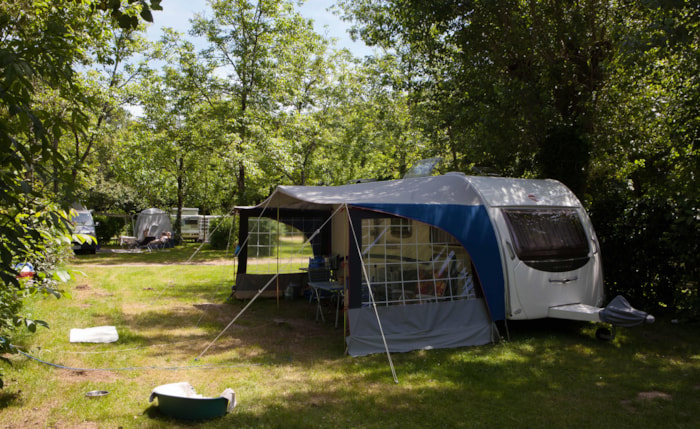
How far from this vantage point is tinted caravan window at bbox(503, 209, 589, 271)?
→ 701 centimetres

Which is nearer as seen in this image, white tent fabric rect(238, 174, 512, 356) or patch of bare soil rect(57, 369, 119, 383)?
patch of bare soil rect(57, 369, 119, 383)

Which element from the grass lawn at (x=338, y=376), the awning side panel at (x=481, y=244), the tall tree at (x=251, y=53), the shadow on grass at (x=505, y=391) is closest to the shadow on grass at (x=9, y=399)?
the grass lawn at (x=338, y=376)

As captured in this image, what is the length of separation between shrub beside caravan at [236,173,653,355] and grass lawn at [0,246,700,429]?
0.41 metres

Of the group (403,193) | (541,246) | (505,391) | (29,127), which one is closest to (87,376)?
(29,127)

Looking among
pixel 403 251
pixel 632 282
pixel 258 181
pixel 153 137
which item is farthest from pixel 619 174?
pixel 153 137

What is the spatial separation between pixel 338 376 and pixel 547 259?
3501mm

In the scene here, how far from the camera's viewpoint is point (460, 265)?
7.16 meters

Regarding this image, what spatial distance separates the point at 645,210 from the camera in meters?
8.28

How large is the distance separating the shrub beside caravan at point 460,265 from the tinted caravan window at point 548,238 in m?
0.02

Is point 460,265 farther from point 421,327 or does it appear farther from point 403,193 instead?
point 403,193

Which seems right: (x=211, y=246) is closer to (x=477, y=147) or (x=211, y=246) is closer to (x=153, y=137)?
(x=153, y=137)

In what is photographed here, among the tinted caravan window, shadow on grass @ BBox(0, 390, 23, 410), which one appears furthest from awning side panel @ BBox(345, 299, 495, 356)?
shadow on grass @ BBox(0, 390, 23, 410)

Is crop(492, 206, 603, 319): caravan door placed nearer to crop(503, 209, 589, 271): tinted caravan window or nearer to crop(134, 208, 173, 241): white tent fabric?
crop(503, 209, 589, 271): tinted caravan window

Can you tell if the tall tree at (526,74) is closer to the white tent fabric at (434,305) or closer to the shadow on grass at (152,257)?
the white tent fabric at (434,305)
